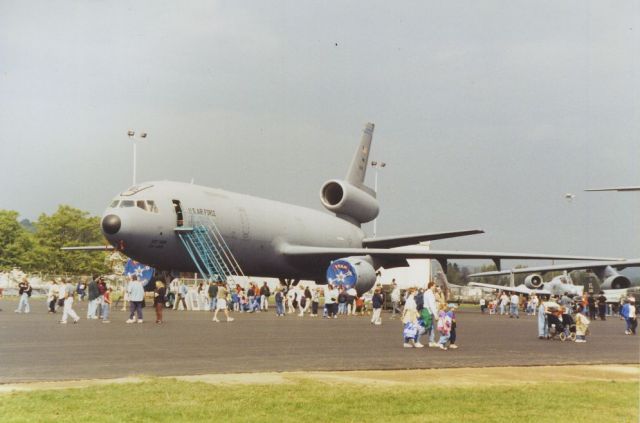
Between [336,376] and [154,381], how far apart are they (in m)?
2.82

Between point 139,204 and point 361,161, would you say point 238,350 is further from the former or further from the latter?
point 361,161

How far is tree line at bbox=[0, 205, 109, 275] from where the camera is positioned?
271 feet

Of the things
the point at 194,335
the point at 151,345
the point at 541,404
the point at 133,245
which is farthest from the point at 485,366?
the point at 133,245

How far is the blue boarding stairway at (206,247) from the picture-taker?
1318 inches

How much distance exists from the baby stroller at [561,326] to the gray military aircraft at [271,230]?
547 inches

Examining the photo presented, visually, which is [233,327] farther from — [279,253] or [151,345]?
[279,253]

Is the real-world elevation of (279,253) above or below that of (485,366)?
above

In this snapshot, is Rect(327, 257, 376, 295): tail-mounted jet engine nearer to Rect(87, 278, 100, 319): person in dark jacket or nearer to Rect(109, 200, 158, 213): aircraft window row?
Rect(109, 200, 158, 213): aircraft window row

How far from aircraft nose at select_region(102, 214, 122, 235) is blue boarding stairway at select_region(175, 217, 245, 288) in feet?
8.98

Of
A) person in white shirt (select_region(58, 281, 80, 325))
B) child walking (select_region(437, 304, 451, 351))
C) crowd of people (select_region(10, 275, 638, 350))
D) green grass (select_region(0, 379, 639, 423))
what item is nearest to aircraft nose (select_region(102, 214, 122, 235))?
crowd of people (select_region(10, 275, 638, 350))

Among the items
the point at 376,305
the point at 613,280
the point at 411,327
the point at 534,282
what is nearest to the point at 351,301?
the point at 376,305

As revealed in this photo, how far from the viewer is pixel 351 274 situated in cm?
3744

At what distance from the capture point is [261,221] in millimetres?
38656

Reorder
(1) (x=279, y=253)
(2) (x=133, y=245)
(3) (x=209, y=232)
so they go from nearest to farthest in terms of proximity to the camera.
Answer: (2) (x=133, y=245), (3) (x=209, y=232), (1) (x=279, y=253)
